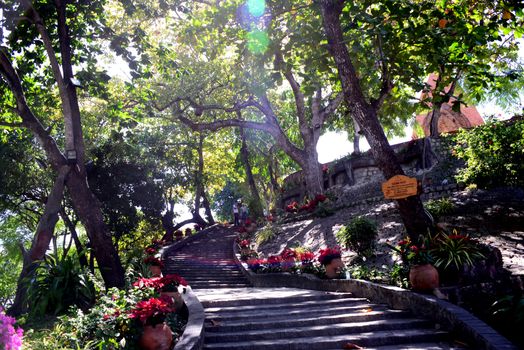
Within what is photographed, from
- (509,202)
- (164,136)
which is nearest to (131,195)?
(164,136)

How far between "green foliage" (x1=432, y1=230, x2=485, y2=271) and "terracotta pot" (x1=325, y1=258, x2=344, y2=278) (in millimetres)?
2613

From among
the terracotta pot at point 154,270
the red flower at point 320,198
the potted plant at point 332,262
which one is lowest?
the potted plant at point 332,262

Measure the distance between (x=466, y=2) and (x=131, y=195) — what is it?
16.5m

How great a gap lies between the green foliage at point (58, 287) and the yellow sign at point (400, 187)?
6.27m

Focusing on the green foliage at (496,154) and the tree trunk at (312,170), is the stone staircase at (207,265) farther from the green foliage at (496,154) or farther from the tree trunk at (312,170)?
the green foliage at (496,154)

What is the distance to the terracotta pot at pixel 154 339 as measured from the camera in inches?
205

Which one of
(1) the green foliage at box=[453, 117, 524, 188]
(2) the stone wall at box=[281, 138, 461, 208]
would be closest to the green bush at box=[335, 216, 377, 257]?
(2) the stone wall at box=[281, 138, 461, 208]

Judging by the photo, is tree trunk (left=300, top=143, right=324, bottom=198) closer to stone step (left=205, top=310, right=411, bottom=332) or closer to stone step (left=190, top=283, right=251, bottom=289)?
stone step (left=190, top=283, right=251, bottom=289)

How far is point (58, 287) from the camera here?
352 inches

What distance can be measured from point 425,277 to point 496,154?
25.0 feet

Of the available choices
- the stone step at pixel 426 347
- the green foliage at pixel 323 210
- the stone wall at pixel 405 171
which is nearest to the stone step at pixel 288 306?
the stone step at pixel 426 347

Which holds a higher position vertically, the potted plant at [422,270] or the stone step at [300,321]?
the potted plant at [422,270]

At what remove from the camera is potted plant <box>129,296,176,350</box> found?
523 cm

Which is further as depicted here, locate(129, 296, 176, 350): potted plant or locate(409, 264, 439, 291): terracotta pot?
locate(409, 264, 439, 291): terracotta pot
